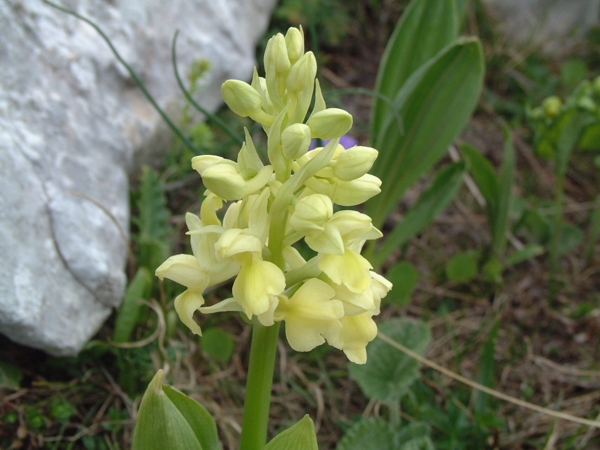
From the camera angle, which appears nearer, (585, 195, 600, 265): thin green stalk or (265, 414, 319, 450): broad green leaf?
(265, 414, 319, 450): broad green leaf

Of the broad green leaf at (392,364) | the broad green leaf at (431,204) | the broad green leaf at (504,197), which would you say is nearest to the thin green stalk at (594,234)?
the broad green leaf at (504,197)

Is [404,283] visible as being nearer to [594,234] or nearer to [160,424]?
[594,234]

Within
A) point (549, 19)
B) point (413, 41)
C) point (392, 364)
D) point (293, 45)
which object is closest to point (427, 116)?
point (413, 41)

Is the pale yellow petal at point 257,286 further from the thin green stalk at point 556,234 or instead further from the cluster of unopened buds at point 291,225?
the thin green stalk at point 556,234

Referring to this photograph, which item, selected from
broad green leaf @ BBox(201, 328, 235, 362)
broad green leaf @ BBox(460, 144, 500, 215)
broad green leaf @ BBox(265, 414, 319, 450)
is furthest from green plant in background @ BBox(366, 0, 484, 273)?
broad green leaf @ BBox(265, 414, 319, 450)

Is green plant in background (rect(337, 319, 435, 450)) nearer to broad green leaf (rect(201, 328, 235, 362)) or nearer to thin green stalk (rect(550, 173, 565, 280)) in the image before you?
broad green leaf (rect(201, 328, 235, 362))
